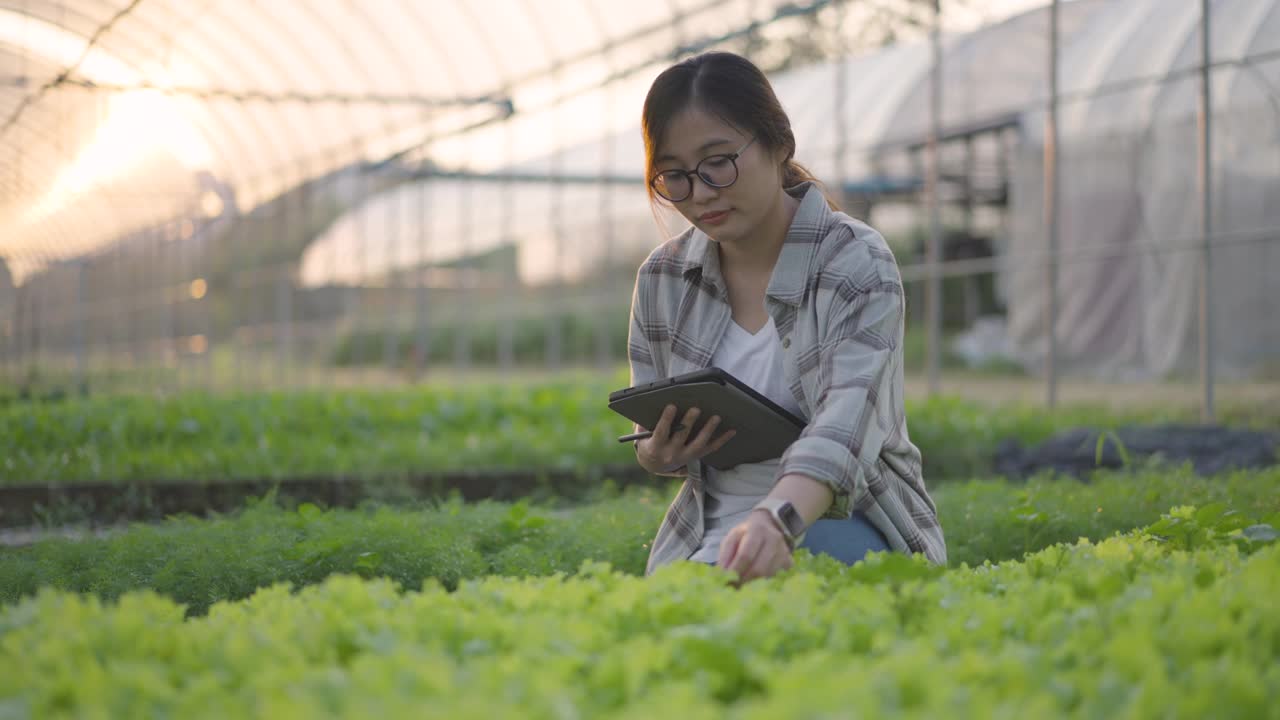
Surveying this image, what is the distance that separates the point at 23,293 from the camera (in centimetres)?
1875

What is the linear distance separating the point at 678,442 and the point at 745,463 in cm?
20

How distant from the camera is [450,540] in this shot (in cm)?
326

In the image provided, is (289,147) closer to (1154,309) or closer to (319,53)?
(319,53)

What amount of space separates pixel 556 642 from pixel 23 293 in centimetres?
1992

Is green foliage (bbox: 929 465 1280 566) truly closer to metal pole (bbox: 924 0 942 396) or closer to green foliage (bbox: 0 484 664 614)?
green foliage (bbox: 0 484 664 614)

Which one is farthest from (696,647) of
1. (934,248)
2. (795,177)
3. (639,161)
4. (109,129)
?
(109,129)

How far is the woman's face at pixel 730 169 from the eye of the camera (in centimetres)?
239

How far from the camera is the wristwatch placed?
2023 mm

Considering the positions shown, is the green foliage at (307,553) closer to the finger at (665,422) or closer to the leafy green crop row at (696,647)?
the finger at (665,422)

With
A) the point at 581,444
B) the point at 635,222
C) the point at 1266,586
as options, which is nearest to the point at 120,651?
the point at 1266,586

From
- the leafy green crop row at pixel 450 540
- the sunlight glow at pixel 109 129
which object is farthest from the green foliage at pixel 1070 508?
the sunlight glow at pixel 109 129

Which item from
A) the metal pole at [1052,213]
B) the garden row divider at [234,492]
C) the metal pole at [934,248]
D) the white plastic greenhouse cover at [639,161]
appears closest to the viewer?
the garden row divider at [234,492]

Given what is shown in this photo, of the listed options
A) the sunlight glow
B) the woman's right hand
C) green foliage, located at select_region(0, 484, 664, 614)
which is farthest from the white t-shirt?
the sunlight glow

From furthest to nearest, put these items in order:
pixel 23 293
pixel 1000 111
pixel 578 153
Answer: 1. pixel 23 293
2. pixel 578 153
3. pixel 1000 111
